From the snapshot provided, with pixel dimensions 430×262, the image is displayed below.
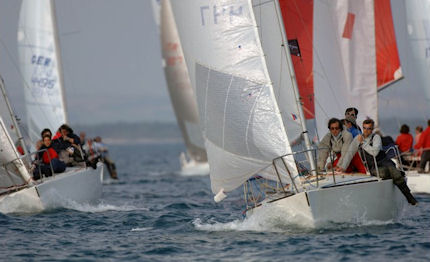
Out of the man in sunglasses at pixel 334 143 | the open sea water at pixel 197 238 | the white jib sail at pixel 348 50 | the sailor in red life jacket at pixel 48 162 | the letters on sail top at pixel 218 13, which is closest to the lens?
the open sea water at pixel 197 238

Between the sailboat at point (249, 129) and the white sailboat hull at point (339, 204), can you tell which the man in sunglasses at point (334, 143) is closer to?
the sailboat at point (249, 129)

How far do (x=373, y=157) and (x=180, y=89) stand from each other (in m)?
27.0

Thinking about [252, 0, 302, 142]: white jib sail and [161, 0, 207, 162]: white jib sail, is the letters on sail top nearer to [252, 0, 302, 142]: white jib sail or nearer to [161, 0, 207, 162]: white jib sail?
[252, 0, 302, 142]: white jib sail

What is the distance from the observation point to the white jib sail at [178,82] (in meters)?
38.7

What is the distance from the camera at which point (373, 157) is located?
1255 cm

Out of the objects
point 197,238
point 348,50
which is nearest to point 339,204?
point 197,238

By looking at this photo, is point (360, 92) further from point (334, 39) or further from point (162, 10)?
point (162, 10)

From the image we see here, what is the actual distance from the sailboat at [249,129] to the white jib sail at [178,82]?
969 inches

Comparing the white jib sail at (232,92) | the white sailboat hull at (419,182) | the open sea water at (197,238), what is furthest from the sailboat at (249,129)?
the white sailboat hull at (419,182)

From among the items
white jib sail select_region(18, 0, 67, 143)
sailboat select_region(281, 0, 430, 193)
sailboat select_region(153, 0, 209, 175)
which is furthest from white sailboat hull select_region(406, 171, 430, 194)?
sailboat select_region(153, 0, 209, 175)

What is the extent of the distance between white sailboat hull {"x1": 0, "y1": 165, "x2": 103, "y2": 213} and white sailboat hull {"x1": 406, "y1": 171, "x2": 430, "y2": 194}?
769cm

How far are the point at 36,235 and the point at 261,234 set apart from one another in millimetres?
3556

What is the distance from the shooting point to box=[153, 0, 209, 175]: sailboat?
127 ft

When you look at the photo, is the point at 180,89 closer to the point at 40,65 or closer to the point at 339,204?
the point at 40,65
